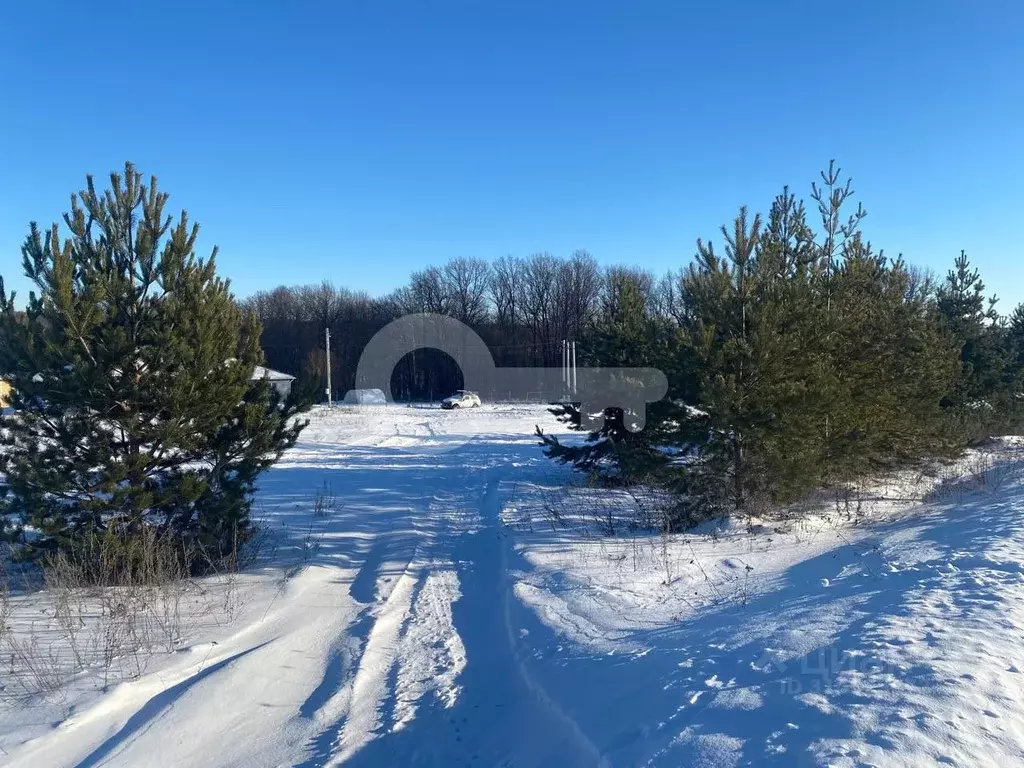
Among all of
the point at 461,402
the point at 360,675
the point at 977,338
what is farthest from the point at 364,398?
the point at 360,675

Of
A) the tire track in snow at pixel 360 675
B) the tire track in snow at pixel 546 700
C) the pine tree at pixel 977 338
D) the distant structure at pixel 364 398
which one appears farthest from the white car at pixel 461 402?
the tire track in snow at pixel 546 700

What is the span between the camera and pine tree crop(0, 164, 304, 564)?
666cm

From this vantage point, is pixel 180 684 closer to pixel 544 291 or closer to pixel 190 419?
pixel 190 419

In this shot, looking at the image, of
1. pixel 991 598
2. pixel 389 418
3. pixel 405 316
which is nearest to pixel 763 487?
pixel 991 598

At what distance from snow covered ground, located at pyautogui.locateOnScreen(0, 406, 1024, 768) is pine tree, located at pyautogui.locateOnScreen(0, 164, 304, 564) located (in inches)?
39.6

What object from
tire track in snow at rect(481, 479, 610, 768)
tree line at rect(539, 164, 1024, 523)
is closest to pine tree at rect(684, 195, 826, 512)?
tree line at rect(539, 164, 1024, 523)

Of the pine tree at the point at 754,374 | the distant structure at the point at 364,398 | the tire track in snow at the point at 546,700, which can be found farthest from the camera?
the distant structure at the point at 364,398

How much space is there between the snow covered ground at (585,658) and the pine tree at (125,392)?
1.01 metres

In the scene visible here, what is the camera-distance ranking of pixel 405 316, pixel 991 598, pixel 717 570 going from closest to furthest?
pixel 991 598 → pixel 717 570 → pixel 405 316

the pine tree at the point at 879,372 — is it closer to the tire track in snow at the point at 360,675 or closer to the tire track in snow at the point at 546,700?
the tire track in snow at the point at 546,700

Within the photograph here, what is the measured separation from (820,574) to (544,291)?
2609 inches

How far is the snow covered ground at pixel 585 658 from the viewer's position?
3.33 metres

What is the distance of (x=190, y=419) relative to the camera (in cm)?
732

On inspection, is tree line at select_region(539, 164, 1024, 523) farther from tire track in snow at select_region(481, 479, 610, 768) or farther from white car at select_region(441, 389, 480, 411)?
white car at select_region(441, 389, 480, 411)
